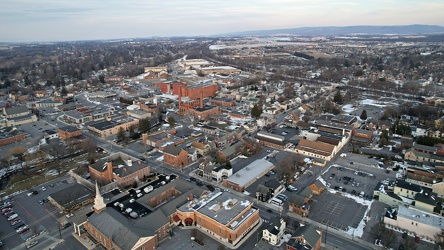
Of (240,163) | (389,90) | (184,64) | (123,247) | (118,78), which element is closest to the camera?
(123,247)

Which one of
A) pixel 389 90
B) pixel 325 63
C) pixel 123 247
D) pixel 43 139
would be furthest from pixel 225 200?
pixel 325 63

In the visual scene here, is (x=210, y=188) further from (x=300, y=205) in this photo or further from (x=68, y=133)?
(x=68, y=133)

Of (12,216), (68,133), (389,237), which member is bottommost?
(12,216)

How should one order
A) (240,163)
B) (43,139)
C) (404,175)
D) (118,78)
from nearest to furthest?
(404,175)
(240,163)
(43,139)
(118,78)

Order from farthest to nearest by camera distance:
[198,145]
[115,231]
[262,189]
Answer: [198,145]
[262,189]
[115,231]

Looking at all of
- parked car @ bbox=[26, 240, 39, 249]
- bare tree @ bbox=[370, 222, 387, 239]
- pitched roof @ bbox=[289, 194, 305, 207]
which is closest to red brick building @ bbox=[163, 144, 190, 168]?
pitched roof @ bbox=[289, 194, 305, 207]

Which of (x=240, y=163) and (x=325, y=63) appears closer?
(x=240, y=163)

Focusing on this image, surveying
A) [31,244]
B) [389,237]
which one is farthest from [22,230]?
[389,237]

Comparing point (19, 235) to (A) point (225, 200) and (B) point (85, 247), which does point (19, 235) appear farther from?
(A) point (225, 200)

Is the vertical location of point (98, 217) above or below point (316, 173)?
above
